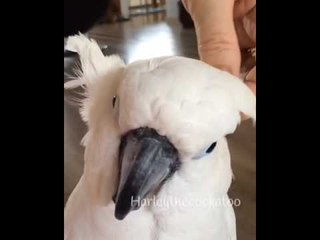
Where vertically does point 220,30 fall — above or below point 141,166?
above

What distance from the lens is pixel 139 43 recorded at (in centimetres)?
74

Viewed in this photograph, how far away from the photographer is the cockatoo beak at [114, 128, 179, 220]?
572 millimetres

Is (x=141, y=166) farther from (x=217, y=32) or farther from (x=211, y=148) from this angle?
(x=217, y=32)

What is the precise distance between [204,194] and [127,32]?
31cm

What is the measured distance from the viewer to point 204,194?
2.29 feet

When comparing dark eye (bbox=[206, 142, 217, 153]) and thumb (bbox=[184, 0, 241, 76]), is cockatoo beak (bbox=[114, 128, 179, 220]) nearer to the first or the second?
dark eye (bbox=[206, 142, 217, 153])

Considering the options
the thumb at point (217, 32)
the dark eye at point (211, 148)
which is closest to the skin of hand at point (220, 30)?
the thumb at point (217, 32)

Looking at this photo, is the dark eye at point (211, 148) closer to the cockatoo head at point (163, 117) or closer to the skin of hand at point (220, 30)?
the cockatoo head at point (163, 117)

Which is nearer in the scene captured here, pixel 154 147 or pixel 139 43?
pixel 154 147

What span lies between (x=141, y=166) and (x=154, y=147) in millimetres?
31

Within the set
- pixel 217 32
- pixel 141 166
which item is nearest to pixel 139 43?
pixel 217 32

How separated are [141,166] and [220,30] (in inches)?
11.1
